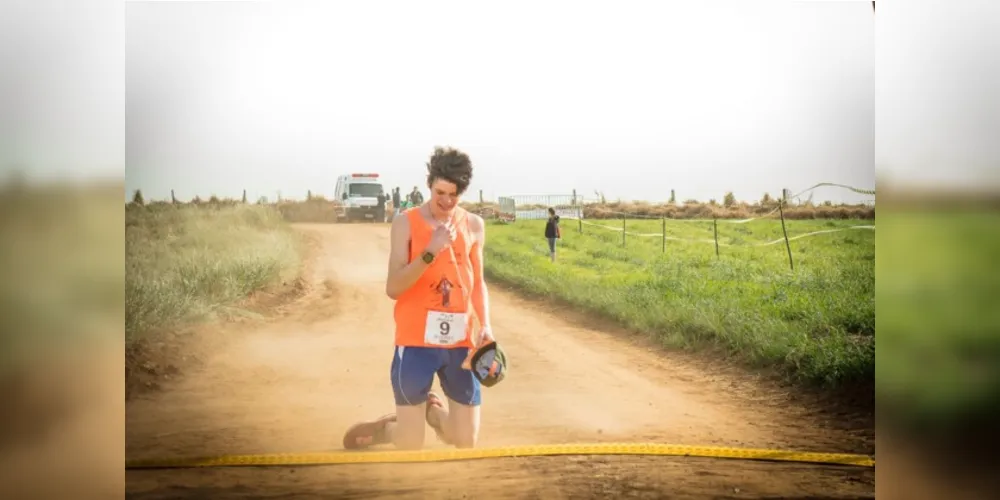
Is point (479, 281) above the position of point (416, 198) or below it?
below

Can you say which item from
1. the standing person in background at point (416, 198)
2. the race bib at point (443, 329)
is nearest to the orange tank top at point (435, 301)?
the race bib at point (443, 329)

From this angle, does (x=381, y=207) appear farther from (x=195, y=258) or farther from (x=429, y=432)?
(x=429, y=432)

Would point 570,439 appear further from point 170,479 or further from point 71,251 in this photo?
point 71,251

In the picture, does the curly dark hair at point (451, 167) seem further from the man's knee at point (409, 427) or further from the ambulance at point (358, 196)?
the man's knee at point (409, 427)

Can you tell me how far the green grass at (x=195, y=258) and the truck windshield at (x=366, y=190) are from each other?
0.42 metres

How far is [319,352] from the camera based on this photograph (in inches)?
171

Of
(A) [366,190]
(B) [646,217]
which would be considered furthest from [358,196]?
(B) [646,217]

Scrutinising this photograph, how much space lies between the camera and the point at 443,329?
4.05 meters

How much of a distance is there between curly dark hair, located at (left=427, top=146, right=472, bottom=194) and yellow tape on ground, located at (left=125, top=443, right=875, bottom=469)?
1.35 m

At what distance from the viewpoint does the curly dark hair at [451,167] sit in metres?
4.21

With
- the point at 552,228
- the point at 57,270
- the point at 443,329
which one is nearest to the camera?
the point at 443,329

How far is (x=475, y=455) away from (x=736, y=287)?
5.89 feet

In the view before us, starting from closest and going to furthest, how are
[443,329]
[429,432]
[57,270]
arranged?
[443,329] → [429,432] → [57,270]

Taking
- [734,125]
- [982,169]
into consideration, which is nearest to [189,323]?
[734,125]
